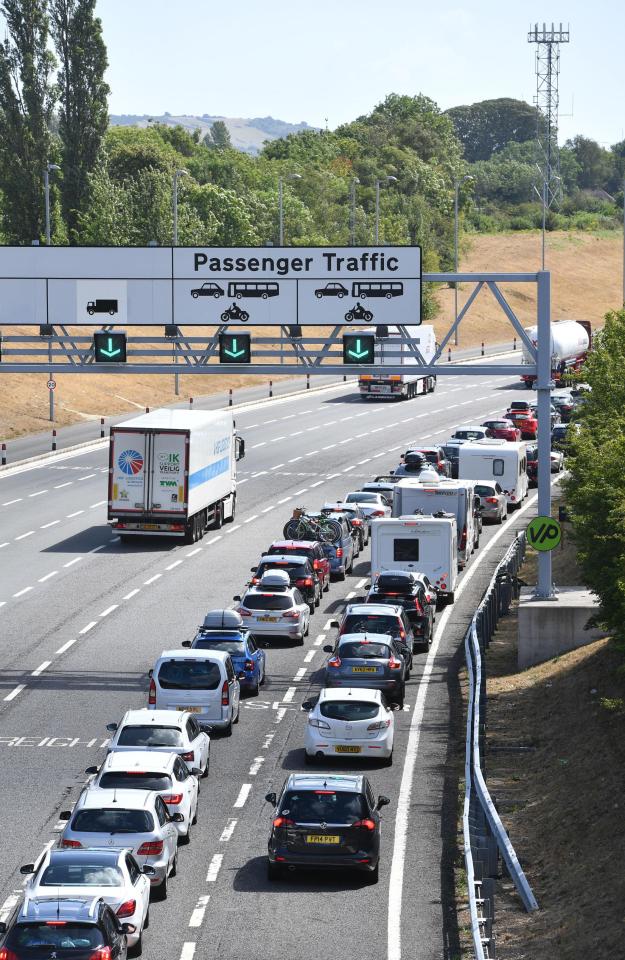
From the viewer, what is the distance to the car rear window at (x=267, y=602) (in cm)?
4006

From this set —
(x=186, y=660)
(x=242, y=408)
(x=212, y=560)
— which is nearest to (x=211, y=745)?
(x=186, y=660)

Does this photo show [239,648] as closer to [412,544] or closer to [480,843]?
[412,544]

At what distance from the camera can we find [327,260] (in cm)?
4009

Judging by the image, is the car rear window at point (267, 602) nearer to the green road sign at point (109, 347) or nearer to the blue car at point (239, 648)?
the blue car at point (239, 648)

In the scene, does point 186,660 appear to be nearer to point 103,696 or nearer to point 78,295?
point 103,696

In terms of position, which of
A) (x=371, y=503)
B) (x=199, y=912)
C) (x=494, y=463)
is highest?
(x=494, y=463)

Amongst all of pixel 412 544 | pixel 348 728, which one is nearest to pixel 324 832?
pixel 348 728

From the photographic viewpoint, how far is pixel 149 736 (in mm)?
26594

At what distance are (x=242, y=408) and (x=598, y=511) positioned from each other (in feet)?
206

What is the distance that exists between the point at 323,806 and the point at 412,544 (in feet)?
69.0

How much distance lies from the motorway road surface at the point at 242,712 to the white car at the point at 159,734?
973mm

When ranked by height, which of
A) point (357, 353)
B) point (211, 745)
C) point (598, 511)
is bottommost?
point (211, 745)

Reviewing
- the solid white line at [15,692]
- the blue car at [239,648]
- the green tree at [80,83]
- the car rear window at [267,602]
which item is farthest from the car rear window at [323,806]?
the green tree at [80,83]

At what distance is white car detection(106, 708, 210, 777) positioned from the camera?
86.8ft
